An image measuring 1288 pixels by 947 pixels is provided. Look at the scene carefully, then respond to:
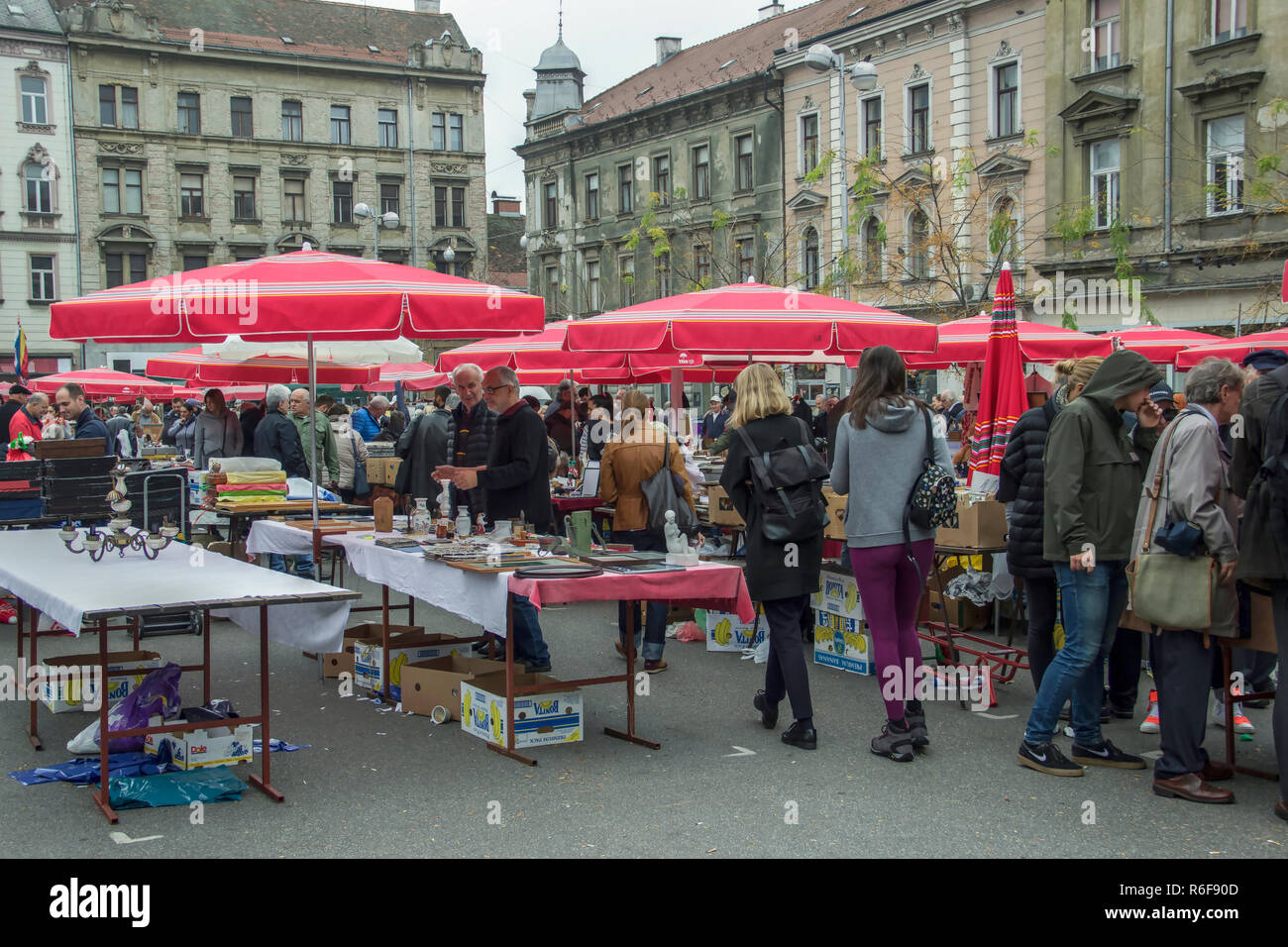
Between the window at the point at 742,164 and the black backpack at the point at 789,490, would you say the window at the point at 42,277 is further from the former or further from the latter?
the black backpack at the point at 789,490

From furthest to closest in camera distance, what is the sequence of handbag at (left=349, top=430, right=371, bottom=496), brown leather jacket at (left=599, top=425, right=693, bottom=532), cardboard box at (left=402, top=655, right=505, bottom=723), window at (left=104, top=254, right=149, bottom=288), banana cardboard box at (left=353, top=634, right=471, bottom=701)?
window at (left=104, top=254, right=149, bottom=288)
handbag at (left=349, top=430, right=371, bottom=496)
brown leather jacket at (left=599, top=425, right=693, bottom=532)
banana cardboard box at (left=353, top=634, right=471, bottom=701)
cardboard box at (left=402, top=655, right=505, bottom=723)

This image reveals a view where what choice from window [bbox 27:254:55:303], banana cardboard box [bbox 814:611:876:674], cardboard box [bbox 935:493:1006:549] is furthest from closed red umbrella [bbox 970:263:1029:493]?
window [bbox 27:254:55:303]

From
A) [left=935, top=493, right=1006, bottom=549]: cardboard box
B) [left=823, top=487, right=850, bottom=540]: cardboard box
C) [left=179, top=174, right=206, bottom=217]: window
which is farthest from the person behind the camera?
[left=179, top=174, right=206, bottom=217]: window

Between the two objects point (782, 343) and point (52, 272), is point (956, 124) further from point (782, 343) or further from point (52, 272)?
point (52, 272)

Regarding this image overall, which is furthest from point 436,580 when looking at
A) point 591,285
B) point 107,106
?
point 107,106

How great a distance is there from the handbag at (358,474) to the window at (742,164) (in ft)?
90.0

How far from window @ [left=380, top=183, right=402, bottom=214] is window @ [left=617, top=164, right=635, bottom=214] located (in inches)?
527

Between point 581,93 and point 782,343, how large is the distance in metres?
47.7

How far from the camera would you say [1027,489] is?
645cm

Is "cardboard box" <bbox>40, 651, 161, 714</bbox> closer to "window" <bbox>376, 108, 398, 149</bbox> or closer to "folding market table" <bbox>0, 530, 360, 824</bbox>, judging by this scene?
"folding market table" <bbox>0, 530, 360, 824</bbox>

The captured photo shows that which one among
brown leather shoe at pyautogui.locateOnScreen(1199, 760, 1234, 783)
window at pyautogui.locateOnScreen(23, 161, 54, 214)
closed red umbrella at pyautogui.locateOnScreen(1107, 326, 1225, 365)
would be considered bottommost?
brown leather shoe at pyautogui.locateOnScreen(1199, 760, 1234, 783)

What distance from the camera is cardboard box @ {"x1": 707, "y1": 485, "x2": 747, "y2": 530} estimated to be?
34.4 feet

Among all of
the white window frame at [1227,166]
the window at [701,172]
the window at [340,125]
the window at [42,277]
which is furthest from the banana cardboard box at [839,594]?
the window at [340,125]

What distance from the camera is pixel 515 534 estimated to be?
755 cm
